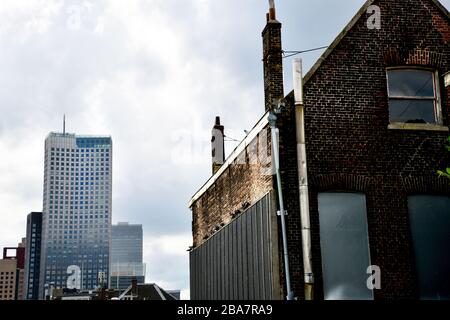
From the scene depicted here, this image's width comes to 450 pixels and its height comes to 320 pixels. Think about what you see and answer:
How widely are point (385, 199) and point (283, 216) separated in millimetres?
2928

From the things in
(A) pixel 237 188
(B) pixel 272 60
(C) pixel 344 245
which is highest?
(B) pixel 272 60

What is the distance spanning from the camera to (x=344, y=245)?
1580 cm

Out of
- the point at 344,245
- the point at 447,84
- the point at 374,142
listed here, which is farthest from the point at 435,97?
the point at 344,245

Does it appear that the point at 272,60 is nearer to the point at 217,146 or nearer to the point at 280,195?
the point at 280,195

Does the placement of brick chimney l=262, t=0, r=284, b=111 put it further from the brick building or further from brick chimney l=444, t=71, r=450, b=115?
brick chimney l=444, t=71, r=450, b=115

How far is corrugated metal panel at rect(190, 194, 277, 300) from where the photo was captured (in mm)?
15953

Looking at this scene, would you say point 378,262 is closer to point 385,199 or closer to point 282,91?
point 385,199

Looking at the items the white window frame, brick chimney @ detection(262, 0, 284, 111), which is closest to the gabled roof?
brick chimney @ detection(262, 0, 284, 111)

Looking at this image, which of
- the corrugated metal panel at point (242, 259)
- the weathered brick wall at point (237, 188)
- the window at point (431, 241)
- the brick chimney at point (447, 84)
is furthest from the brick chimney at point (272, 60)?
the window at point (431, 241)

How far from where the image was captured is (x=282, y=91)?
17031 millimetres

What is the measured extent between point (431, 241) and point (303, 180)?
386cm
